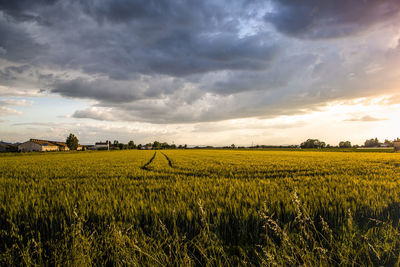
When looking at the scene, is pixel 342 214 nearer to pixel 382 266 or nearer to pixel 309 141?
pixel 382 266

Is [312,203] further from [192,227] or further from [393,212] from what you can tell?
[192,227]

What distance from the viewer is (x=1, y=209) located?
16.6 feet

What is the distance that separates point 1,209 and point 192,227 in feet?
16.0

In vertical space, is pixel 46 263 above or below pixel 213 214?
below

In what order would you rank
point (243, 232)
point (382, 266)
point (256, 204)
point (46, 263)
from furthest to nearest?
point (256, 204), point (243, 232), point (46, 263), point (382, 266)

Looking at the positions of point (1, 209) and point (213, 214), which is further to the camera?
point (1, 209)

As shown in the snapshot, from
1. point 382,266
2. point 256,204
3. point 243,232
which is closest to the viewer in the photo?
point 382,266

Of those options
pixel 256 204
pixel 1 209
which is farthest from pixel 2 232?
pixel 256 204

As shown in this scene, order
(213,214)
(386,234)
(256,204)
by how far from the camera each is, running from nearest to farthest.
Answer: (386,234) < (213,214) < (256,204)

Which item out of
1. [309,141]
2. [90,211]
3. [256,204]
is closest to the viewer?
[90,211]

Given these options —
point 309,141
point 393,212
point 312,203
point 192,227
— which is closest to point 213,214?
point 192,227

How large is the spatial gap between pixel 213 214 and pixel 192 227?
48cm

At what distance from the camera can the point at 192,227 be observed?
378 cm

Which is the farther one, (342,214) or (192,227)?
(342,214)
